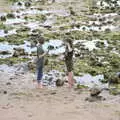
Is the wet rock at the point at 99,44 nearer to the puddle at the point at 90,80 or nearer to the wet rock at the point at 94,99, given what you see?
the puddle at the point at 90,80

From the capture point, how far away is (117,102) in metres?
18.1

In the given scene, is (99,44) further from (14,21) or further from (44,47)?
(14,21)

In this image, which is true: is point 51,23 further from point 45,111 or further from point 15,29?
point 45,111

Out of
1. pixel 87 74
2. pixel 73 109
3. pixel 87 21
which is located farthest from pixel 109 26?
pixel 73 109

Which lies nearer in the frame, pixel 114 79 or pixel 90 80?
pixel 114 79

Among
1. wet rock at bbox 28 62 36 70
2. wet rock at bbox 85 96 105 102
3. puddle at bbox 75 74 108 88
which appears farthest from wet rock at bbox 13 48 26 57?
wet rock at bbox 85 96 105 102

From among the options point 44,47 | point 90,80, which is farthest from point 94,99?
point 44,47

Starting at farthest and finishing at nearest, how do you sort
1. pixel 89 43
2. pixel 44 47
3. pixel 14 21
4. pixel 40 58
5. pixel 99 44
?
pixel 14 21 < pixel 89 43 < pixel 99 44 < pixel 44 47 < pixel 40 58

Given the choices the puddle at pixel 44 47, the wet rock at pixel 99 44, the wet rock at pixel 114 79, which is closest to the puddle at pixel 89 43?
the wet rock at pixel 99 44

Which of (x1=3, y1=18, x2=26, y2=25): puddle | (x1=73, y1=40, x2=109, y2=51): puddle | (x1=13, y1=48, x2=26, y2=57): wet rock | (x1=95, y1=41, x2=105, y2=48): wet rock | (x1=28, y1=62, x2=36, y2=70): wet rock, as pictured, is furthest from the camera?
(x1=3, y1=18, x2=26, y2=25): puddle

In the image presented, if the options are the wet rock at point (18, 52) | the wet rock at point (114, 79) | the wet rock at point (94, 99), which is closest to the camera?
the wet rock at point (94, 99)

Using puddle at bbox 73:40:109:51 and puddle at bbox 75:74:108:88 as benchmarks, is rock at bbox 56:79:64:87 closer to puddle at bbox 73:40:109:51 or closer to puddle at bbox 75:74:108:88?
puddle at bbox 75:74:108:88

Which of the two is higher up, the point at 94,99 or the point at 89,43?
the point at 89,43

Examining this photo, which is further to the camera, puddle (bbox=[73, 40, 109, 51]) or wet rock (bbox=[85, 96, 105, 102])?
puddle (bbox=[73, 40, 109, 51])
